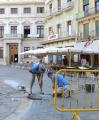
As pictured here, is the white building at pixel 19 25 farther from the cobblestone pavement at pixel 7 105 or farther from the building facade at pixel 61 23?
the cobblestone pavement at pixel 7 105

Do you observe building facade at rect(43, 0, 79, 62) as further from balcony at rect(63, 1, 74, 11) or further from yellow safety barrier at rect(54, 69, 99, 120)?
yellow safety barrier at rect(54, 69, 99, 120)

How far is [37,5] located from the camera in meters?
72.5

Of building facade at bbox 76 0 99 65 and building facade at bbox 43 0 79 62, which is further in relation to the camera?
building facade at bbox 43 0 79 62

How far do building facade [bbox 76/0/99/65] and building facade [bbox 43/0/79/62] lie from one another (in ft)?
3.58

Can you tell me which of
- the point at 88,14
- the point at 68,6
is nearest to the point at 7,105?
the point at 88,14

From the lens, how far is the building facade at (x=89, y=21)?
42812 millimetres

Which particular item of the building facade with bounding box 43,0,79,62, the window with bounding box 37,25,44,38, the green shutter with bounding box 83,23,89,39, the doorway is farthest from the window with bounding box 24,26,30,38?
the green shutter with bounding box 83,23,89,39

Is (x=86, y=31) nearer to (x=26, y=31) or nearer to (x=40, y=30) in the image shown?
(x=40, y=30)

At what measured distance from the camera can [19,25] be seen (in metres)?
72.5

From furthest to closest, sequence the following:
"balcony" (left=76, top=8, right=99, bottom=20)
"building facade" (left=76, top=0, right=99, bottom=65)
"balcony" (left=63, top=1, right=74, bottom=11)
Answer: "balcony" (left=63, top=1, right=74, bottom=11)
"building facade" (left=76, top=0, right=99, bottom=65)
"balcony" (left=76, top=8, right=99, bottom=20)

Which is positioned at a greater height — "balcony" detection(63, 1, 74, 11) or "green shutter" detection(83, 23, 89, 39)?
"balcony" detection(63, 1, 74, 11)

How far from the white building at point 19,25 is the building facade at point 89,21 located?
2575 centimetres

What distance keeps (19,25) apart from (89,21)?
29.7m

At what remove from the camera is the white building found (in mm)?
71812
